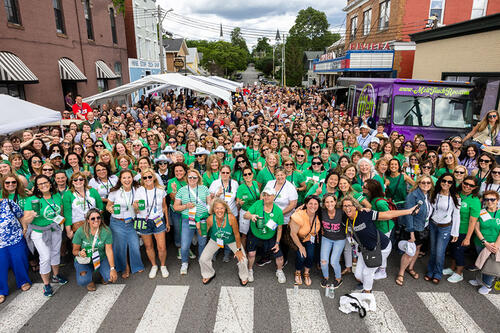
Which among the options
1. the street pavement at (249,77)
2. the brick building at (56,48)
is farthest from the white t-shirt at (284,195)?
the street pavement at (249,77)

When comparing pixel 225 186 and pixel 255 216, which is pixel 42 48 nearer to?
pixel 225 186

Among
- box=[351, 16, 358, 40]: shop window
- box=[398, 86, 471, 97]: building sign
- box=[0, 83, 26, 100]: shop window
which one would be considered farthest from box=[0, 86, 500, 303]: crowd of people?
box=[351, 16, 358, 40]: shop window

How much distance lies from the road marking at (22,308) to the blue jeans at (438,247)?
626 cm

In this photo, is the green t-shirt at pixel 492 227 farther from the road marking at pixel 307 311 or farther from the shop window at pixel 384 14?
the shop window at pixel 384 14

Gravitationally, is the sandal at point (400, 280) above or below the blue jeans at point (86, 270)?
below

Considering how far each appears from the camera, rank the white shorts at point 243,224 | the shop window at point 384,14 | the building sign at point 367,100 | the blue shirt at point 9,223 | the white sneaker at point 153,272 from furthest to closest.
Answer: the shop window at point 384,14
the building sign at point 367,100
the white shorts at point 243,224
the white sneaker at point 153,272
the blue shirt at point 9,223

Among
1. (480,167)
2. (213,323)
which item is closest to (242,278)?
(213,323)

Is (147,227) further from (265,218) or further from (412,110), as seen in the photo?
(412,110)

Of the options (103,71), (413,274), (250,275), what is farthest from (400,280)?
(103,71)

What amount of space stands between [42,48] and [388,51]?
18479 millimetres

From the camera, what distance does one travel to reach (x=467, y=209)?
16.3 ft

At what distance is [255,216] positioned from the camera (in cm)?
489

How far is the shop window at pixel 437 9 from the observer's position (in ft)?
62.0

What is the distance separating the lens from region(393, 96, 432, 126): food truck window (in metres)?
9.56
